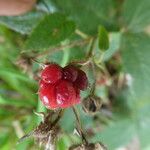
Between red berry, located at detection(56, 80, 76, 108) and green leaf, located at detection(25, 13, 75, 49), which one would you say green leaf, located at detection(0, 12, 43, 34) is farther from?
red berry, located at detection(56, 80, 76, 108)

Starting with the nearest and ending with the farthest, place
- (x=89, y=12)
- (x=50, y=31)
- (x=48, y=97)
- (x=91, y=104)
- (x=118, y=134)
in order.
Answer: (x=48, y=97), (x=91, y=104), (x=50, y=31), (x=89, y=12), (x=118, y=134)

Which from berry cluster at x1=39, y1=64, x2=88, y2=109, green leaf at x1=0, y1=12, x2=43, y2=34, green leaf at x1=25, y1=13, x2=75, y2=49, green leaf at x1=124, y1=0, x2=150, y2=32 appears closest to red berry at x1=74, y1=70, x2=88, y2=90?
berry cluster at x1=39, y1=64, x2=88, y2=109

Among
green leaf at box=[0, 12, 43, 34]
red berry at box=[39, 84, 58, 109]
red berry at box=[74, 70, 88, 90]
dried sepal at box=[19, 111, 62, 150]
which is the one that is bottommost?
dried sepal at box=[19, 111, 62, 150]

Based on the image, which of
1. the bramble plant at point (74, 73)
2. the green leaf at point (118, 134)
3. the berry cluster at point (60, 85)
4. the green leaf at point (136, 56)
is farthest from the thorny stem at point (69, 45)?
the green leaf at point (118, 134)

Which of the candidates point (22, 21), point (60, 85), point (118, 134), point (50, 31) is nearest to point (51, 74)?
point (60, 85)

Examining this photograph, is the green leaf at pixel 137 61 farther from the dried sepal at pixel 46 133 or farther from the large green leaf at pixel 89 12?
the dried sepal at pixel 46 133

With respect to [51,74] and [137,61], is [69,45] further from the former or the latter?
[51,74]

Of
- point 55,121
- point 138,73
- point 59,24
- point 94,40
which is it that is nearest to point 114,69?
point 138,73
